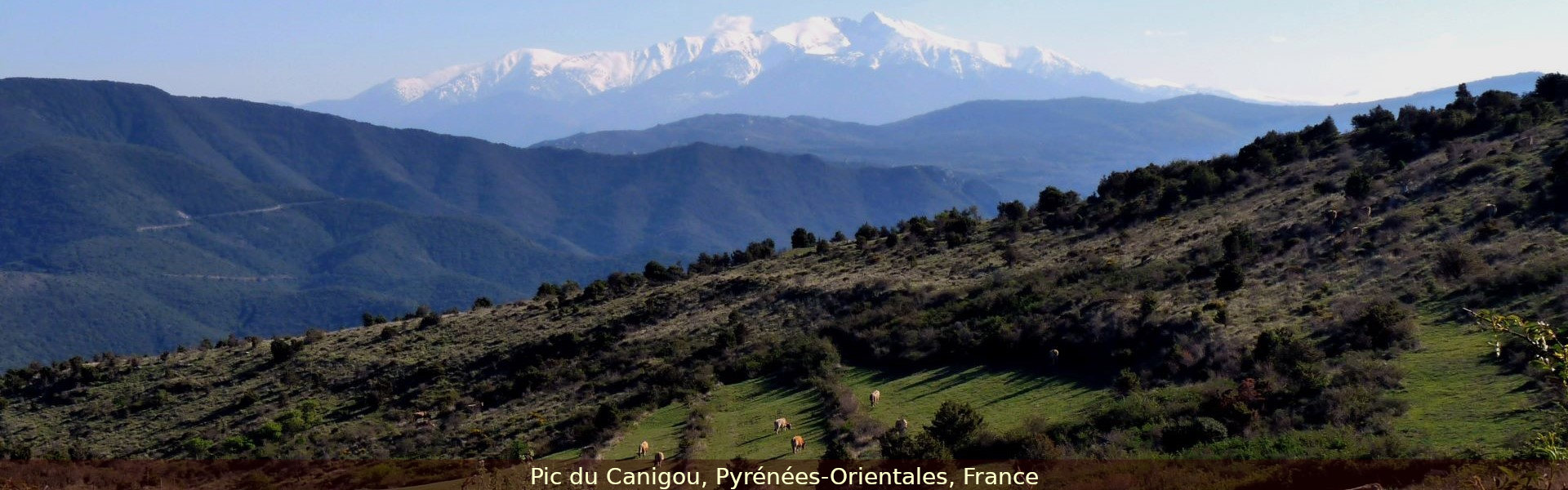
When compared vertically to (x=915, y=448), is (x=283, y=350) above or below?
below

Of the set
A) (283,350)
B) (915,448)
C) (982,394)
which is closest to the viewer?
(915,448)

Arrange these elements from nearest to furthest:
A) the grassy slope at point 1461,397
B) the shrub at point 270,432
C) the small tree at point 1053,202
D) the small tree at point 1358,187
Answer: the grassy slope at point 1461,397 → the shrub at point 270,432 → the small tree at point 1358,187 → the small tree at point 1053,202

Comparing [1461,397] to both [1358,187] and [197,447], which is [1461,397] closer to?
[1358,187]

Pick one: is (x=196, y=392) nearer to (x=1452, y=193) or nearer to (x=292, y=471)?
(x=292, y=471)

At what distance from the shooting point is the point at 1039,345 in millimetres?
26016

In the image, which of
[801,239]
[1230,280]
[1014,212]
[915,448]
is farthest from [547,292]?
[915,448]

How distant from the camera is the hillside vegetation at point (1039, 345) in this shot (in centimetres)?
1808

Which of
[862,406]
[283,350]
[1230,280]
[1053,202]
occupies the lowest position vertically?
[283,350]

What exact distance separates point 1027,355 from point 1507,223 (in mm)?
14176

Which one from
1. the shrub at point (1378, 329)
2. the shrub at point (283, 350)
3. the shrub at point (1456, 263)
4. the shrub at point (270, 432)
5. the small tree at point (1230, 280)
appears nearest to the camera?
the shrub at point (1378, 329)

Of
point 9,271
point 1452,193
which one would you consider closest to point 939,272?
point 1452,193

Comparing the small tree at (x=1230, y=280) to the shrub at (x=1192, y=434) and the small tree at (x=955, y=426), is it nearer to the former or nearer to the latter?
the small tree at (x=955, y=426)

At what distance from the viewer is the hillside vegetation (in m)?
18.1

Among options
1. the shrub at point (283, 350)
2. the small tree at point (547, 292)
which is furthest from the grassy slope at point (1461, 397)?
the small tree at point (547, 292)
